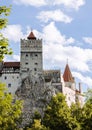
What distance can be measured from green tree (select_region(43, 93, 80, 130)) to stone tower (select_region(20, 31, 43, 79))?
35566mm

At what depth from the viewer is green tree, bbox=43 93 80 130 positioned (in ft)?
162

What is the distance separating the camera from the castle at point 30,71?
287ft

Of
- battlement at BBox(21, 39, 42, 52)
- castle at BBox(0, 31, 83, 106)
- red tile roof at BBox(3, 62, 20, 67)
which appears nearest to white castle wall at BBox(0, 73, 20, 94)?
castle at BBox(0, 31, 83, 106)

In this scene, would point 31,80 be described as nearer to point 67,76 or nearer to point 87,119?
point 67,76

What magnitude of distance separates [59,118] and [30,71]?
38.7 meters

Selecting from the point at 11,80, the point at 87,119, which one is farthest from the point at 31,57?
the point at 87,119

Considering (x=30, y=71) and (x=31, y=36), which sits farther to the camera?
(x=31, y=36)

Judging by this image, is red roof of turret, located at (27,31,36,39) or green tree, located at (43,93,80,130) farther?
red roof of turret, located at (27,31,36,39)

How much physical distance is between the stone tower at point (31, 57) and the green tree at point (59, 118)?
35566 millimetres

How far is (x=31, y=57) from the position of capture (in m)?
90.3

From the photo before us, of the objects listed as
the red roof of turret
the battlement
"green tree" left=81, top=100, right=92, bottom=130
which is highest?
the red roof of turret

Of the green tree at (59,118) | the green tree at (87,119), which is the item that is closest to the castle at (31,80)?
the green tree at (59,118)

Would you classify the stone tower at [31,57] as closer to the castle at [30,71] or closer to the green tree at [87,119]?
the castle at [30,71]

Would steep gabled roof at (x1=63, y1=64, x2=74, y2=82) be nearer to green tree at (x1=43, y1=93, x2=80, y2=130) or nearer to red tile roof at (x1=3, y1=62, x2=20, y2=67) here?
red tile roof at (x1=3, y1=62, x2=20, y2=67)
